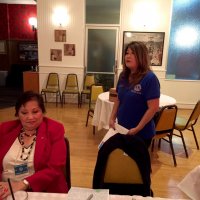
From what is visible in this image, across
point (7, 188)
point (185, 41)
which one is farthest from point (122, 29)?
point (7, 188)

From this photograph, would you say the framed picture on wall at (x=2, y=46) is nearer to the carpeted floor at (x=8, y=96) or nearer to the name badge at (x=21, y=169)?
the carpeted floor at (x=8, y=96)

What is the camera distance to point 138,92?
6.25ft

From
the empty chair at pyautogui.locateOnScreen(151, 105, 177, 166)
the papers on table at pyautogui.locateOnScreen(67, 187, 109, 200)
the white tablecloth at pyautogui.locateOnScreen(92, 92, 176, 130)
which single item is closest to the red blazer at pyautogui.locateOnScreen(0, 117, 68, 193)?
the papers on table at pyautogui.locateOnScreen(67, 187, 109, 200)

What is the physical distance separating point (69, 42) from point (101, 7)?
3.98 feet

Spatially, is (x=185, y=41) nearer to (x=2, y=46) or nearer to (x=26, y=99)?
(x=26, y=99)

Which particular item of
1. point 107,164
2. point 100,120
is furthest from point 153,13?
point 107,164

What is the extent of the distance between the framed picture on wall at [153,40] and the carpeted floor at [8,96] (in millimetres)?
3363

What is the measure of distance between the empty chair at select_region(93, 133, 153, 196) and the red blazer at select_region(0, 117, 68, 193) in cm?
22

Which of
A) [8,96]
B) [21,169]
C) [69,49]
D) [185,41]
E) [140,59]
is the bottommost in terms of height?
[8,96]

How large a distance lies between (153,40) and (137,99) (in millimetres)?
4354

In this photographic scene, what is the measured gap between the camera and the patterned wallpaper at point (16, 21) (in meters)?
8.73

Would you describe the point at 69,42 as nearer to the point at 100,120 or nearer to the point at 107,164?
the point at 100,120

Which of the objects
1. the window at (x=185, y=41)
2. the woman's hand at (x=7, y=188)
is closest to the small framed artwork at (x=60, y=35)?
the window at (x=185, y=41)

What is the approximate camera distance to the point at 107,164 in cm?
146
